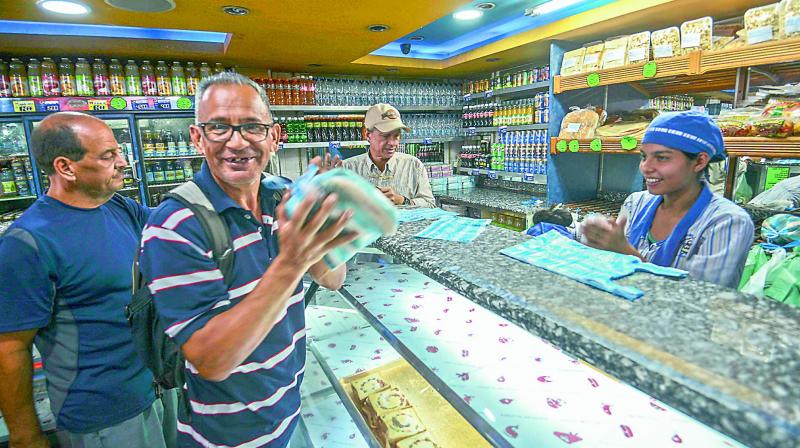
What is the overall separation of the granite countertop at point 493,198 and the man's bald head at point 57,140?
13.5ft

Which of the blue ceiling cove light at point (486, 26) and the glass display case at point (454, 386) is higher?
the blue ceiling cove light at point (486, 26)

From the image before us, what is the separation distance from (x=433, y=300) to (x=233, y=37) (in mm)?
3307

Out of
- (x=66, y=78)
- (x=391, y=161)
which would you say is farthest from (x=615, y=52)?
(x=66, y=78)

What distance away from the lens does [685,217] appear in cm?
178

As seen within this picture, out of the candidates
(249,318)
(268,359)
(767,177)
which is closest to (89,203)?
(268,359)

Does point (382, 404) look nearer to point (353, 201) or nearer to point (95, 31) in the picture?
point (353, 201)

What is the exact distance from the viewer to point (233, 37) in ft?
12.3

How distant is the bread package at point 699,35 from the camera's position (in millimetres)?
2820

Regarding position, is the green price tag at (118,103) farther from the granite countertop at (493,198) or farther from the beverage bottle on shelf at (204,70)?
the granite countertop at (493,198)

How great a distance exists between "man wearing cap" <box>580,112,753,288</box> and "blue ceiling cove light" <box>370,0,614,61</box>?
242 centimetres

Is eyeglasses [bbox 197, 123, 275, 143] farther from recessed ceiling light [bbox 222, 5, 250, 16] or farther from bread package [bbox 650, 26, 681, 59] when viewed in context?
bread package [bbox 650, 26, 681, 59]

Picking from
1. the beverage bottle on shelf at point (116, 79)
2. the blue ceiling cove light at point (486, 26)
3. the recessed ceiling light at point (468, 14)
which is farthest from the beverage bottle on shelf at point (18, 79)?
the recessed ceiling light at point (468, 14)

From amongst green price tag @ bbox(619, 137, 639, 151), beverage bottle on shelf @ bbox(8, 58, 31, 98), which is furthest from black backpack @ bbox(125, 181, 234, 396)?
beverage bottle on shelf @ bbox(8, 58, 31, 98)

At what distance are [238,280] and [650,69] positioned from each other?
3419 mm
